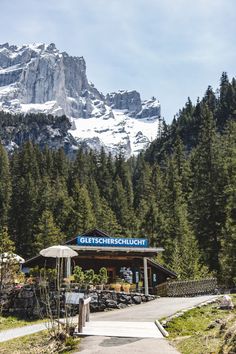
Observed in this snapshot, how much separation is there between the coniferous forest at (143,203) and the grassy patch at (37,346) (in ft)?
60.0

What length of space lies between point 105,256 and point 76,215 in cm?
2729

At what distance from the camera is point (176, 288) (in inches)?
1282

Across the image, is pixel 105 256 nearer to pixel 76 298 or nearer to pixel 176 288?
pixel 176 288

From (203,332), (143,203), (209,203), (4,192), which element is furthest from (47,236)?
(203,332)

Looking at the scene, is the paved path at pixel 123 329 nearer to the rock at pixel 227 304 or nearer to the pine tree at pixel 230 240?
the rock at pixel 227 304

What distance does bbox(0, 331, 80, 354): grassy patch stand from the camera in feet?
41.0

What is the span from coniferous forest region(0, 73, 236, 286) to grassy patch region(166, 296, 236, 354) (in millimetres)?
18679

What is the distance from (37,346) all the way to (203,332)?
489 centimetres

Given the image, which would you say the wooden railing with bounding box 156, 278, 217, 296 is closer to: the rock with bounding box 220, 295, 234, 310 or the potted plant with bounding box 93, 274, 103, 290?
the potted plant with bounding box 93, 274, 103, 290

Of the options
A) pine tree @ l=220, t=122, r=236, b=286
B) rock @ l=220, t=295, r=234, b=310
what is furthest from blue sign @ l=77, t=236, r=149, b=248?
rock @ l=220, t=295, r=234, b=310

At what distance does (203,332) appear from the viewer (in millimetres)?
13789

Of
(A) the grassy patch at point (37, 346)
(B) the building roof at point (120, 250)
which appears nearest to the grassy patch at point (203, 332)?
(A) the grassy patch at point (37, 346)

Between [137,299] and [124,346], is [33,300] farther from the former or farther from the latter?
[124,346]

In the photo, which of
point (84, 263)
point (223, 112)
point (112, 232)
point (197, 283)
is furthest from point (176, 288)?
point (223, 112)
